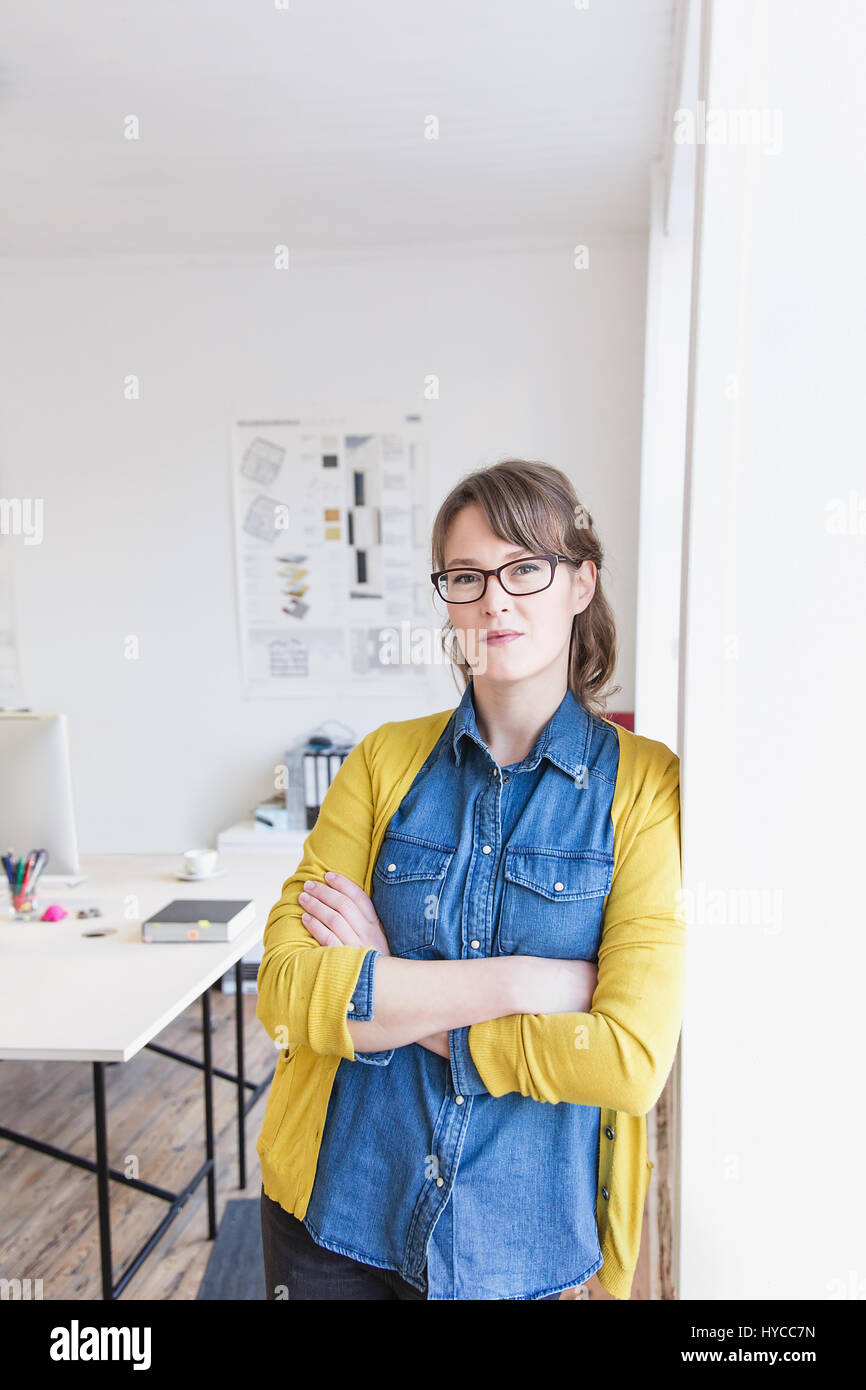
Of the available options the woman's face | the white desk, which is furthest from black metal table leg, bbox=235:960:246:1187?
the woman's face

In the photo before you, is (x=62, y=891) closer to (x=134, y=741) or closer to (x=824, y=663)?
(x=134, y=741)

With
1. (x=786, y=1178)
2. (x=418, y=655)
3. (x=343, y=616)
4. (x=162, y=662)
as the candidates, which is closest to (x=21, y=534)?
(x=162, y=662)

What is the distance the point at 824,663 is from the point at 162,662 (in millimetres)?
3778

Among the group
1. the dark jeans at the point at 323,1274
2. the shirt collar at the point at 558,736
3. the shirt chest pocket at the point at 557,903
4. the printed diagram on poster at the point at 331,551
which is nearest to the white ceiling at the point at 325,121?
the printed diagram on poster at the point at 331,551

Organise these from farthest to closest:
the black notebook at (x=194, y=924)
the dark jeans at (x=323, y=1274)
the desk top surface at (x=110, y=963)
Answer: the black notebook at (x=194, y=924) → the desk top surface at (x=110, y=963) → the dark jeans at (x=323, y=1274)

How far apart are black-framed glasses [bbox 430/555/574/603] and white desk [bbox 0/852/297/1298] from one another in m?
1.07

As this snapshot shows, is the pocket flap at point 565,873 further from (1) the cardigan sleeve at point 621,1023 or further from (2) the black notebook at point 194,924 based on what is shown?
(2) the black notebook at point 194,924

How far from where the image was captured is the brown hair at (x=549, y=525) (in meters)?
1.26

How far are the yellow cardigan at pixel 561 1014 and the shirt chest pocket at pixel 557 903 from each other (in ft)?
0.08

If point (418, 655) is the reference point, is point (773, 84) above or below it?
above

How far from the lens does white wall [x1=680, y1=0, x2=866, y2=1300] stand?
45.0 inches

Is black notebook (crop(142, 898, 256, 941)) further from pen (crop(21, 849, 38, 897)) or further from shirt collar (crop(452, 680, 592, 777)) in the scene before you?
shirt collar (crop(452, 680, 592, 777))

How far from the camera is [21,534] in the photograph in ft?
15.0

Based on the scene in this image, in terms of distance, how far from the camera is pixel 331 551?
4406 millimetres
